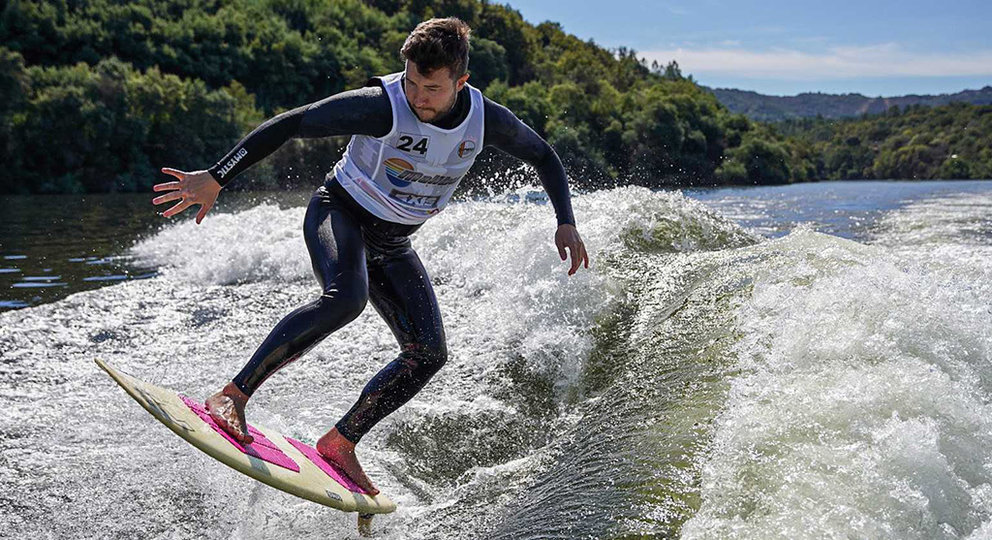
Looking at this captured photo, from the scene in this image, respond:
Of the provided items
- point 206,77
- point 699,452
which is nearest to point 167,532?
point 699,452

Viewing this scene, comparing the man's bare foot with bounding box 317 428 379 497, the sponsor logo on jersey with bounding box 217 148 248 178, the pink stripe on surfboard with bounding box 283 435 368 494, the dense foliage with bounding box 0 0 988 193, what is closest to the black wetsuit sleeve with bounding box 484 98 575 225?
the sponsor logo on jersey with bounding box 217 148 248 178

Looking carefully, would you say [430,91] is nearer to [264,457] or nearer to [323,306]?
[323,306]

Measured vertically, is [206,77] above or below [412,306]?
above

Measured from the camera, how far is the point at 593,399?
538cm

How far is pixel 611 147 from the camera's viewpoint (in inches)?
3342

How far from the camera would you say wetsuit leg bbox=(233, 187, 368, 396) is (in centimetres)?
371

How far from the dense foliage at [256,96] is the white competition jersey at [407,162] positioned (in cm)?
4346

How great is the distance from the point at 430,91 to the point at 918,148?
77674 mm

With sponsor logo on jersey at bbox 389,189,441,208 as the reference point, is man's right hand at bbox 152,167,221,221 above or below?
above

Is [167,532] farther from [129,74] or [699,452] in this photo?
[129,74]

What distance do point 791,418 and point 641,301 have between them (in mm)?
3382

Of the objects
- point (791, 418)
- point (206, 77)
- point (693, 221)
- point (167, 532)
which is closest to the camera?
point (791, 418)

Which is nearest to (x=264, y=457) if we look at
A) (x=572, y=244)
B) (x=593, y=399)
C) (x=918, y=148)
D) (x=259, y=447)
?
(x=259, y=447)

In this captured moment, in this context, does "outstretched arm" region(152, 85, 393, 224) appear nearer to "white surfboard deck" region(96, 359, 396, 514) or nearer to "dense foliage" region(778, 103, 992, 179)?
"white surfboard deck" region(96, 359, 396, 514)
